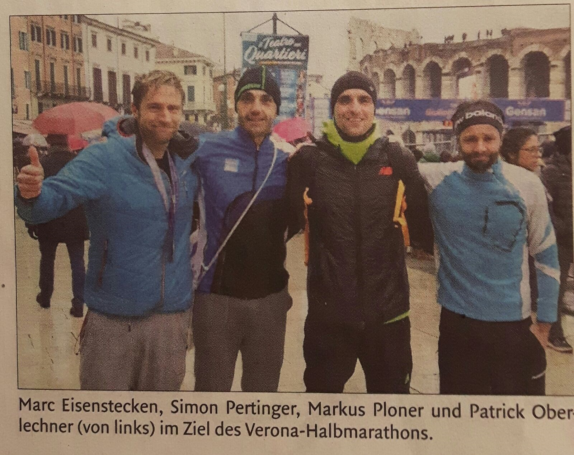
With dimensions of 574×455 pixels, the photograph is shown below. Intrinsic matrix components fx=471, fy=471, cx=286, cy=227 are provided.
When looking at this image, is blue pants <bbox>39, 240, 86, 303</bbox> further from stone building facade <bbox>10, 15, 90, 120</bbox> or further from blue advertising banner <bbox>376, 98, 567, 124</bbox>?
blue advertising banner <bbox>376, 98, 567, 124</bbox>

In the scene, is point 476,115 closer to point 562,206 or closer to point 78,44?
point 562,206

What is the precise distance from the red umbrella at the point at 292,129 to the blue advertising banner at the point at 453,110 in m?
0.18

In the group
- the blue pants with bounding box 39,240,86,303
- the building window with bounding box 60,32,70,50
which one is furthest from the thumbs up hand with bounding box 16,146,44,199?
the building window with bounding box 60,32,70,50

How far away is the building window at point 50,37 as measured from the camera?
47.2 inches

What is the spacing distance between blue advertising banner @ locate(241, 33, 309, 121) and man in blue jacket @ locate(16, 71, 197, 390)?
0.21 metres

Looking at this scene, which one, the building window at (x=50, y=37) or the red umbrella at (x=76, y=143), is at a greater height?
the building window at (x=50, y=37)

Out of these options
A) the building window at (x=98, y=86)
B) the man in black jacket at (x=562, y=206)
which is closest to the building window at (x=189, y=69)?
the building window at (x=98, y=86)

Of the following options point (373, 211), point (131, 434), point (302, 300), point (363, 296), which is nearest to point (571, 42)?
point (373, 211)

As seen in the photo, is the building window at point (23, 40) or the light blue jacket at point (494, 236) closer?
the light blue jacket at point (494, 236)

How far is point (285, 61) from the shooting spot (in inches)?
45.6

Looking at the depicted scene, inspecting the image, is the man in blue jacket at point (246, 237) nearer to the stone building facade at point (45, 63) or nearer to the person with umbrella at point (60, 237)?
the person with umbrella at point (60, 237)

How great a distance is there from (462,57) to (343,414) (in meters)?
0.92

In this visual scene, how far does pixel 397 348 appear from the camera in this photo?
3.73 feet

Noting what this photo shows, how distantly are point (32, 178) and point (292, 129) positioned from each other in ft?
2.13
